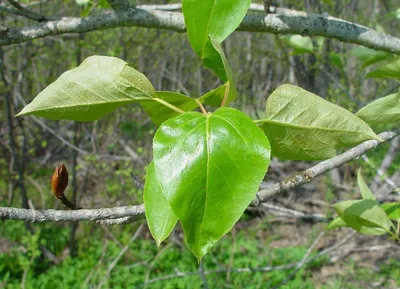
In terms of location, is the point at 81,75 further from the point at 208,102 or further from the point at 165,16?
the point at 165,16

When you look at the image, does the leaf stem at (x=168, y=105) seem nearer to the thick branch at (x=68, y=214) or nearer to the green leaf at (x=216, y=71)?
the green leaf at (x=216, y=71)

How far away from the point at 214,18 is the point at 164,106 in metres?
0.15

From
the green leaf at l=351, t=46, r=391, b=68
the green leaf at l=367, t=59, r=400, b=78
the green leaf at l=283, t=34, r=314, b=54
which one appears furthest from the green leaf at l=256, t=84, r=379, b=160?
the green leaf at l=283, t=34, r=314, b=54

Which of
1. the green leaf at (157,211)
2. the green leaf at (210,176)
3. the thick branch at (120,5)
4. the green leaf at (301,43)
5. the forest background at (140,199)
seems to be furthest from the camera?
the forest background at (140,199)

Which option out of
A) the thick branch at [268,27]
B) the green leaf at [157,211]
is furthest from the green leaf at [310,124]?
the thick branch at [268,27]

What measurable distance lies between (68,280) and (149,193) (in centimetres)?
355

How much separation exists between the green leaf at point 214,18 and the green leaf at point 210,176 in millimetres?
188

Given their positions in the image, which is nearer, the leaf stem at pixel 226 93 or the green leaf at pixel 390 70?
the leaf stem at pixel 226 93

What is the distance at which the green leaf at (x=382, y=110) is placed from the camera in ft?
2.54

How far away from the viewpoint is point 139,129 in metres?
6.25

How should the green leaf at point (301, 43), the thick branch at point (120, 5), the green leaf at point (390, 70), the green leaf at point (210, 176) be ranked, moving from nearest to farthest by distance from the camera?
1. the green leaf at point (210, 176)
2. the green leaf at point (390, 70)
3. the thick branch at point (120, 5)
4. the green leaf at point (301, 43)

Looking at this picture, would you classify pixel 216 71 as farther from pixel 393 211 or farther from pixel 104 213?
pixel 393 211

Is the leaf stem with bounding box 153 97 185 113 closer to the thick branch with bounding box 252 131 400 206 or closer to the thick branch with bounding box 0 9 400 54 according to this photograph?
the thick branch with bounding box 252 131 400 206

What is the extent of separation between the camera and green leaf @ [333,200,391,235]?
1.01m
